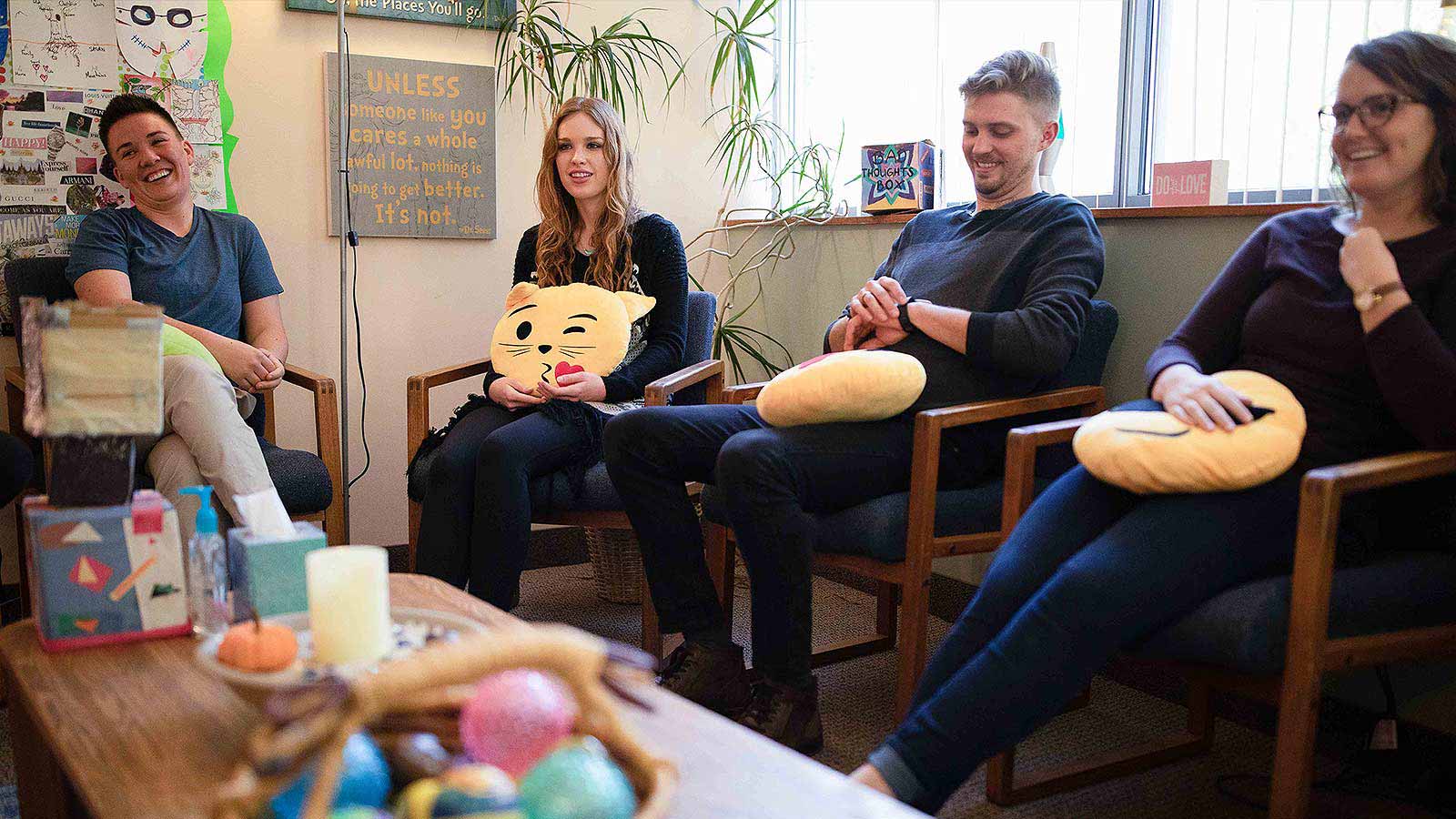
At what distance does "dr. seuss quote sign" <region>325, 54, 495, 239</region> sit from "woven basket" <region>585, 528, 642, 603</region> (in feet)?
3.23

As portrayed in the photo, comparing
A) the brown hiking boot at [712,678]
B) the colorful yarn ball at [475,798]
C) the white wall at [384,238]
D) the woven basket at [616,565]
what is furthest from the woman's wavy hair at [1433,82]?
the white wall at [384,238]

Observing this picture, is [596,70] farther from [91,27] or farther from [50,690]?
[50,690]

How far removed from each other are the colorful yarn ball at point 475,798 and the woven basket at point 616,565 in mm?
2215

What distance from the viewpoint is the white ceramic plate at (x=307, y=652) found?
3.65 ft

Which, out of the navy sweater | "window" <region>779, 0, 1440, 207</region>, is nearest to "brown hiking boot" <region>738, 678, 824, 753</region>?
the navy sweater

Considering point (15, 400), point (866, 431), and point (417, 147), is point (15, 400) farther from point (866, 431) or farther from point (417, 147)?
point (866, 431)

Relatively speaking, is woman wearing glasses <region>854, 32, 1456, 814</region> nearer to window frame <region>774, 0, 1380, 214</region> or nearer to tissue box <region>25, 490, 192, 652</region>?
window frame <region>774, 0, 1380, 214</region>

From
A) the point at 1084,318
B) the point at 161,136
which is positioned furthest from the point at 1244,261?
the point at 161,136

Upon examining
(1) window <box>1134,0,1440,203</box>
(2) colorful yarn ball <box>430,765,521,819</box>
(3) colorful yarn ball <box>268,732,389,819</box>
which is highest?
(1) window <box>1134,0,1440,203</box>

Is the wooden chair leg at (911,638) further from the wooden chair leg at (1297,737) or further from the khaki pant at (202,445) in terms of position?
the khaki pant at (202,445)

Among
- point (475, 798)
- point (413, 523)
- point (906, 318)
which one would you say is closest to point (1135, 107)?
point (906, 318)

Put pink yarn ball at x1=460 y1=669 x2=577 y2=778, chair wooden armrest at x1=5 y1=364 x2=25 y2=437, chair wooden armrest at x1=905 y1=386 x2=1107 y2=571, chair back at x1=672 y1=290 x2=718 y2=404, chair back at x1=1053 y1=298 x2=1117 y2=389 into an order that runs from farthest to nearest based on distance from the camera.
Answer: chair back at x1=672 y1=290 x2=718 y2=404 < chair wooden armrest at x1=5 y1=364 x2=25 y2=437 < chair back at x1=1053 y1=298 x2=1117 y2=389 < chair wooden armrest at x1=905 y1=386 x2=1107 y2=571 < pink yarn ball at x1=460 y1=669 x2=577 y2=778

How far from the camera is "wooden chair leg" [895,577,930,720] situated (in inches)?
77.4

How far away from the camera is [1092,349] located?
2211 mm
